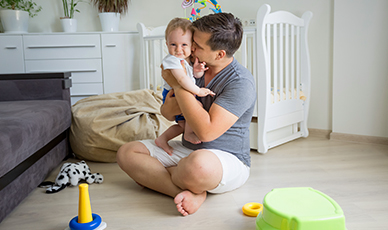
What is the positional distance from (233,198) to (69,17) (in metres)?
2.70

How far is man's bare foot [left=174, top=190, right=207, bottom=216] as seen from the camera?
1278 mm

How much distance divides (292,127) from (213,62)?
1.47 meters

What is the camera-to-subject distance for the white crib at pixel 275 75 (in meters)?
2.14

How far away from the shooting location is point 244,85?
4.25 ft

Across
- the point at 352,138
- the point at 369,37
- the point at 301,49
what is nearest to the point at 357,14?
the point at 369,37

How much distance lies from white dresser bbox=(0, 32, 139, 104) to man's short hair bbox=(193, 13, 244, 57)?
2077 mm

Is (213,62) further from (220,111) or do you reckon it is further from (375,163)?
(375,163)

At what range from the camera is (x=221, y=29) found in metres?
1.21

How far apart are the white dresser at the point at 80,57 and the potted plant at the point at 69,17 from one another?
0.19 m

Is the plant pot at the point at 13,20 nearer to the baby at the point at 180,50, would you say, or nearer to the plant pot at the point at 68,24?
the plant pot at the point at 68,24

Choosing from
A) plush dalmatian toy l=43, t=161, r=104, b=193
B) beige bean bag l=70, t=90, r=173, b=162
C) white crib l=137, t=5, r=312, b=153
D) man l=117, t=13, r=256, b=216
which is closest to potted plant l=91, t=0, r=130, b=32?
white crib l=137, t=5, r=312, b=153

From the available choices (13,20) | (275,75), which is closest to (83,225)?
(275,75)

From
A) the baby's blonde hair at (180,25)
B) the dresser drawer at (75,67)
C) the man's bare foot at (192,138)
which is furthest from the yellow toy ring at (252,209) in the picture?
the dresser drawer at (75,67)

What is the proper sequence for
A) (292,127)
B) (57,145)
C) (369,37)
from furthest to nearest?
(292,127), (369,37), (57,145)
